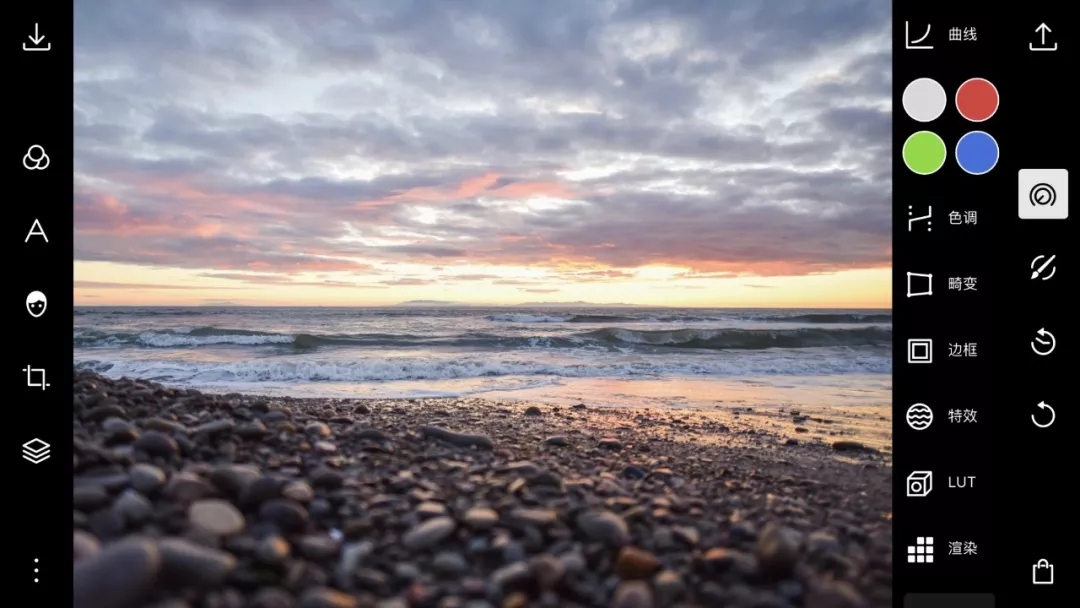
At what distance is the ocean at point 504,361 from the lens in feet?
31.7

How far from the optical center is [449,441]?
433cm
